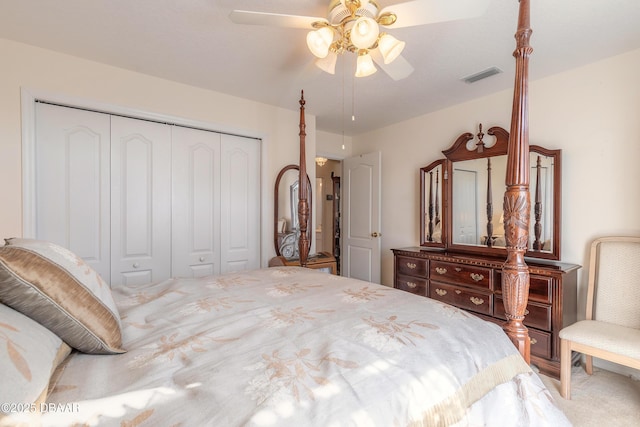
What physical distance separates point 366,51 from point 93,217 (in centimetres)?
248

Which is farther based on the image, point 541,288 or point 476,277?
point 476,277

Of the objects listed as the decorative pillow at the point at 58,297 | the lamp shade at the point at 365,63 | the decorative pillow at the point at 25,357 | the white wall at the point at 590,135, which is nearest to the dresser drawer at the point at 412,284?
the white wall at the point at 590,135

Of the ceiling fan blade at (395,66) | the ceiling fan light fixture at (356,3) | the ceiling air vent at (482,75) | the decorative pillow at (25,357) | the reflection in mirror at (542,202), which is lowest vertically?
the decorative pillow at (25,357)

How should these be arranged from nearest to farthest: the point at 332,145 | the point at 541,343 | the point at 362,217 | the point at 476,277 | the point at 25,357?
the point at 25,357
the point at 541,343
the point at 476,277
the point at 362,217
the point at 332,145

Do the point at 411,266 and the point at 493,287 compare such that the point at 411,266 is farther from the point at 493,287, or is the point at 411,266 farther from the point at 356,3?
the point at 356,3

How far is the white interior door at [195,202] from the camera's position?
115 inches

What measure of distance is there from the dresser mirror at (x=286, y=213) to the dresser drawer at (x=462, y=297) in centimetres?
144

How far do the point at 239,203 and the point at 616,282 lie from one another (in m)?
3.26

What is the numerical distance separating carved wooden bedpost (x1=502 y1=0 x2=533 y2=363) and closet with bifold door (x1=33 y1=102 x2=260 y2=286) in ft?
8.56

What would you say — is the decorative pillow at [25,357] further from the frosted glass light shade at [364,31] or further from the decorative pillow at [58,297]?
the frosted glass light shade at [364,31]

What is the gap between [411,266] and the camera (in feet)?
10.7

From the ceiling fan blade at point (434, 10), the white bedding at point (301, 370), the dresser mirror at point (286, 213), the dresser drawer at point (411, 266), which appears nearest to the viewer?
the white bedding at point (301, 370)

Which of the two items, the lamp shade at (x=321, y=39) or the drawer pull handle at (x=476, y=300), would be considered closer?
the lamp shade at (x=321, y=39)

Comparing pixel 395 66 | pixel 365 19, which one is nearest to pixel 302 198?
pixel 395 66
